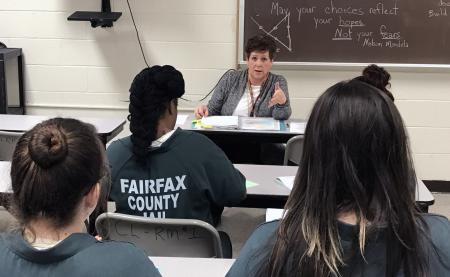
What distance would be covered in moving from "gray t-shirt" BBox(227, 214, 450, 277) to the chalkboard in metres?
3.12

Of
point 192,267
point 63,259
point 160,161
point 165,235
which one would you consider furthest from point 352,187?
point 160,161

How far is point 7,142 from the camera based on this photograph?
2779mm

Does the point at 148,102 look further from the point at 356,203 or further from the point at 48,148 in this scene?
the point at 356,203

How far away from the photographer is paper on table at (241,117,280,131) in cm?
324

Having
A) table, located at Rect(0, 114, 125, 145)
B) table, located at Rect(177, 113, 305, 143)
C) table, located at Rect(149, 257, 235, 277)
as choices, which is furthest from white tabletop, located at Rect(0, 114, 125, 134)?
table, located at Rect(149, 257, 235, 277)

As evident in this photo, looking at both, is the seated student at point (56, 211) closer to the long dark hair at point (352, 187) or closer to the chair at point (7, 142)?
the long dark hair at point (352, 187)

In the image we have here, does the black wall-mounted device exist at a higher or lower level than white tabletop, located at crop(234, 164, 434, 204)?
higher

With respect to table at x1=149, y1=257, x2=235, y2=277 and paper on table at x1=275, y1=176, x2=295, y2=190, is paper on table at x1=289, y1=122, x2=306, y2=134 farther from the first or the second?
table at x1=149, y1=257, x2=235, y2=277

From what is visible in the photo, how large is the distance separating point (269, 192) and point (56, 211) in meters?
1.31

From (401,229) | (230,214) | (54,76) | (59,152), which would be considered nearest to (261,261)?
(401,229)

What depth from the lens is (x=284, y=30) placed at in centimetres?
405

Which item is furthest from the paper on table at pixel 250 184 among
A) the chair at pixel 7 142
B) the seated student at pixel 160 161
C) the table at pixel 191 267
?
the chair at pixel 7 142

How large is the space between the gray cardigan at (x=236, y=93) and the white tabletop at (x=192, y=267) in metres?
2.15

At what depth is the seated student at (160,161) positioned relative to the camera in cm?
181
